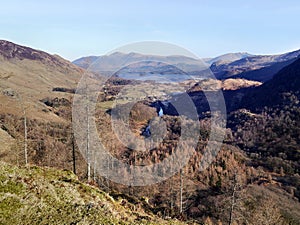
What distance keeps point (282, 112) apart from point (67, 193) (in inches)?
7765

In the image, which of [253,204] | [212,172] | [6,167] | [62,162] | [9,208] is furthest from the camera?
[212,172]

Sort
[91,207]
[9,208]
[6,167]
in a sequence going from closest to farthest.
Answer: [9,208], [91,207], [6,167]

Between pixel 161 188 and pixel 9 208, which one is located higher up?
pixel 9 208

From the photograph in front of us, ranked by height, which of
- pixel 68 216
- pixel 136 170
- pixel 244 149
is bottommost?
pixel 244 149

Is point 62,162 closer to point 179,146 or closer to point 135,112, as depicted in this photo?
point 179,146

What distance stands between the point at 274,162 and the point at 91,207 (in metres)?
119

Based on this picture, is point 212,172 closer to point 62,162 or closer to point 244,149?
point 244,149

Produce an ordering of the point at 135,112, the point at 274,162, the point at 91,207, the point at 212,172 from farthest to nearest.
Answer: the point at 135,112 < the point at 274,162 < the point at 212,172 < the point at 91,207

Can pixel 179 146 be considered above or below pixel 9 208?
below

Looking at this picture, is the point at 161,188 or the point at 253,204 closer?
the point at 253,204

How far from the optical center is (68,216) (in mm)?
12273

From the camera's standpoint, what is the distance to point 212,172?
99188mm

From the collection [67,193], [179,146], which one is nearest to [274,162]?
[179,146]

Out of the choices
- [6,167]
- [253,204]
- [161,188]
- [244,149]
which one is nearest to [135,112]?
[244,149]
